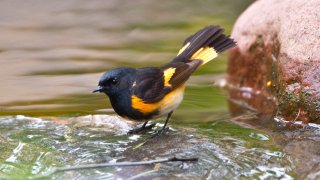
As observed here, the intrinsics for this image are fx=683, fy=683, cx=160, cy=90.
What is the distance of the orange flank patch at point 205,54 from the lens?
18.7 feet

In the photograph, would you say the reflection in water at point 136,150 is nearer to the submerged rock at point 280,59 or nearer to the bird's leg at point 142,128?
the bird's leg at point 142,128

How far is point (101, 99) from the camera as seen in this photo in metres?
6.97

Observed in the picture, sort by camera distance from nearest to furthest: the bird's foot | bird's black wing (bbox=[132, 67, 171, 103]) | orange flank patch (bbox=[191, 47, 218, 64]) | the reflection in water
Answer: the reflection in water < bird's black wing (bbox=[132, 67, 171, 103]) < the bird's foot < orange flank patch (bbox=[191, 47, 218, 64])

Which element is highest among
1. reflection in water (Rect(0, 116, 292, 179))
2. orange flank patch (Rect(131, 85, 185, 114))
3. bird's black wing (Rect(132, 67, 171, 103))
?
bird's black wing (Rect(132, 67, 171, 103))

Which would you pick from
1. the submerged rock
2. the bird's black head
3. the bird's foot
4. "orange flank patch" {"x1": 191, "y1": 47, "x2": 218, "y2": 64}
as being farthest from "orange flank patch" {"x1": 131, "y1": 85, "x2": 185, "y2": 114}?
the submerged rock

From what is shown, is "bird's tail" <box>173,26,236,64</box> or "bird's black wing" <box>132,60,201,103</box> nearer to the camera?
"bird's black wing" <box>132,60,201,103</box>

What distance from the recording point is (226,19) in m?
10.3

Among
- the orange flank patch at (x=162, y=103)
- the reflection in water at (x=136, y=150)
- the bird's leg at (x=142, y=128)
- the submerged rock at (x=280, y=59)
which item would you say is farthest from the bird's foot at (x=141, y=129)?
the submerged rock at (x=280, y=59)

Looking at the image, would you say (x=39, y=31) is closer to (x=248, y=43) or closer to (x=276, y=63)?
(x=248, y=43)

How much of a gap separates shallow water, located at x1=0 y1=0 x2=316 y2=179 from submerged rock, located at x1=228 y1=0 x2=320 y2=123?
38cm

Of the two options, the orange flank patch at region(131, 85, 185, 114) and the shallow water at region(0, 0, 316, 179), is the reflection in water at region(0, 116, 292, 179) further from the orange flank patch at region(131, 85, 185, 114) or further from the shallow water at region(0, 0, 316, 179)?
the orange flank patch at region(131, 85, 185, 114)

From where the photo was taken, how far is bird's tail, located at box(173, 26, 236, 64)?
573 centimetres

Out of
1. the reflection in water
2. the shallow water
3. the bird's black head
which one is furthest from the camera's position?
the bird's black head

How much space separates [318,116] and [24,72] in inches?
150
